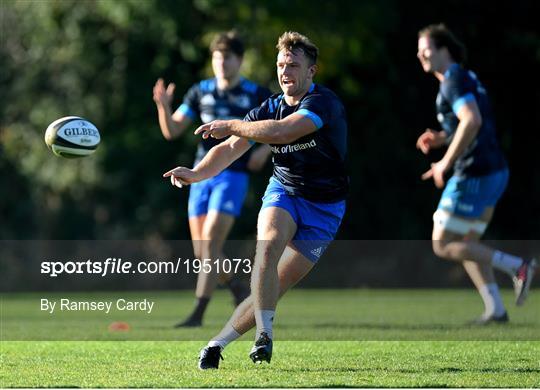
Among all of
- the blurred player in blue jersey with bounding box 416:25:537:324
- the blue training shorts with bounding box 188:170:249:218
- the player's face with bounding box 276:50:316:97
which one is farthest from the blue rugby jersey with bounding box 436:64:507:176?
the player's face with bounding box 276:50:316:97

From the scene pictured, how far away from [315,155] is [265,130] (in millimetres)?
551

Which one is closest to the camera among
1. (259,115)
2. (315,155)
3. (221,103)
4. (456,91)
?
(315,155)

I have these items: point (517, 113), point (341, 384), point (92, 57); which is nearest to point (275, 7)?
point (92, 57)

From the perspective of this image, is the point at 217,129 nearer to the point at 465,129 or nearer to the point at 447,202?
the point at 465,129

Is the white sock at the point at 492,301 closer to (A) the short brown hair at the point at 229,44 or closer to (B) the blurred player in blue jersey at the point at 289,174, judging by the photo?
(A) the short brown hair at the point at 229,44

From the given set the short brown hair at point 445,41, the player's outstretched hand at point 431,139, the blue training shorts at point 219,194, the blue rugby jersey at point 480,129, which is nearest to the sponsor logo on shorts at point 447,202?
the blue rugby jersey at point 480,129

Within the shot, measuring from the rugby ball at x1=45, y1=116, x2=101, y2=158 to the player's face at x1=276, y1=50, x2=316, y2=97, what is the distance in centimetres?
202

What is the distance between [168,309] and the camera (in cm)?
1437

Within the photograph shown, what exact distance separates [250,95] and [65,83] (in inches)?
468

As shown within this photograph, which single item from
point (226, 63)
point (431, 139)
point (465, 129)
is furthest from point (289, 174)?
point (226, 63)

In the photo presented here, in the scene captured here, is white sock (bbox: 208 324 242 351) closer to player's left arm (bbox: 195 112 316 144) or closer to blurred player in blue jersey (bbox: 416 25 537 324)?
player's left arm (bbox: 195 112 316 144)

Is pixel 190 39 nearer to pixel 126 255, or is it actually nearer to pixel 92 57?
pixel 92 57

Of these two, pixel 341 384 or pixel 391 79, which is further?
pixel 391 79

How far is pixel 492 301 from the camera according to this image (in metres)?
10.9
